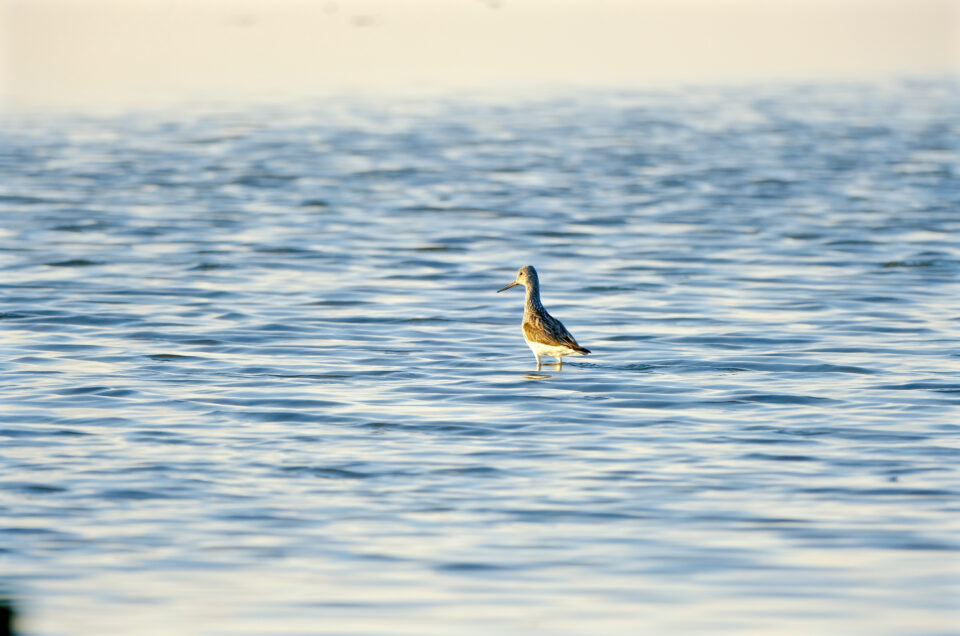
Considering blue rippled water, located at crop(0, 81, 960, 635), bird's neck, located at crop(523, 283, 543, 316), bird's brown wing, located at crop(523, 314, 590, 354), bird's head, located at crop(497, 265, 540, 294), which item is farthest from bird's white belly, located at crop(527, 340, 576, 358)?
bird's head, located at crop(497, 265, 540, 294)

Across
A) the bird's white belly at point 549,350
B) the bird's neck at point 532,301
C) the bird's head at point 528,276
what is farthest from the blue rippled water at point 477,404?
the bird's head at point 528,276

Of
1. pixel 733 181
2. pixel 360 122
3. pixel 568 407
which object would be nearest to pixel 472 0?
pixel 360 122

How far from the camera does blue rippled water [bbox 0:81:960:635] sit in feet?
27.9

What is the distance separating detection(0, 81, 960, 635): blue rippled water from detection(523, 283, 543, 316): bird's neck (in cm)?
58

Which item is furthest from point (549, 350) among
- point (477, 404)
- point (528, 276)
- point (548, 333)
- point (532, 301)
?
point (528, 276)

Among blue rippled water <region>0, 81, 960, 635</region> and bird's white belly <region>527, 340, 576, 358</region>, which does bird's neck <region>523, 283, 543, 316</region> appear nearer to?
bird's white belly <region>527, 340, 576, 358</region>

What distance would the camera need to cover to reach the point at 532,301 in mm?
15281

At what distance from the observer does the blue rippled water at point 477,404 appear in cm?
849

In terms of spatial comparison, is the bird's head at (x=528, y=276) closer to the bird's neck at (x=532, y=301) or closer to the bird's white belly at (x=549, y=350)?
the bird's neck at (x=532, y=301)

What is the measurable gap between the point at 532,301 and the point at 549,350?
3.55ft

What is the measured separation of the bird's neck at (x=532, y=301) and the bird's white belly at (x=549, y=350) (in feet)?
1.57

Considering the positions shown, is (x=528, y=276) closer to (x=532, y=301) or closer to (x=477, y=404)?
(x=532, y=301)

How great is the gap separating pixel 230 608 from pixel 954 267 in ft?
48.1

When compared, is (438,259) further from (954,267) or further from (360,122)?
(360,122)
